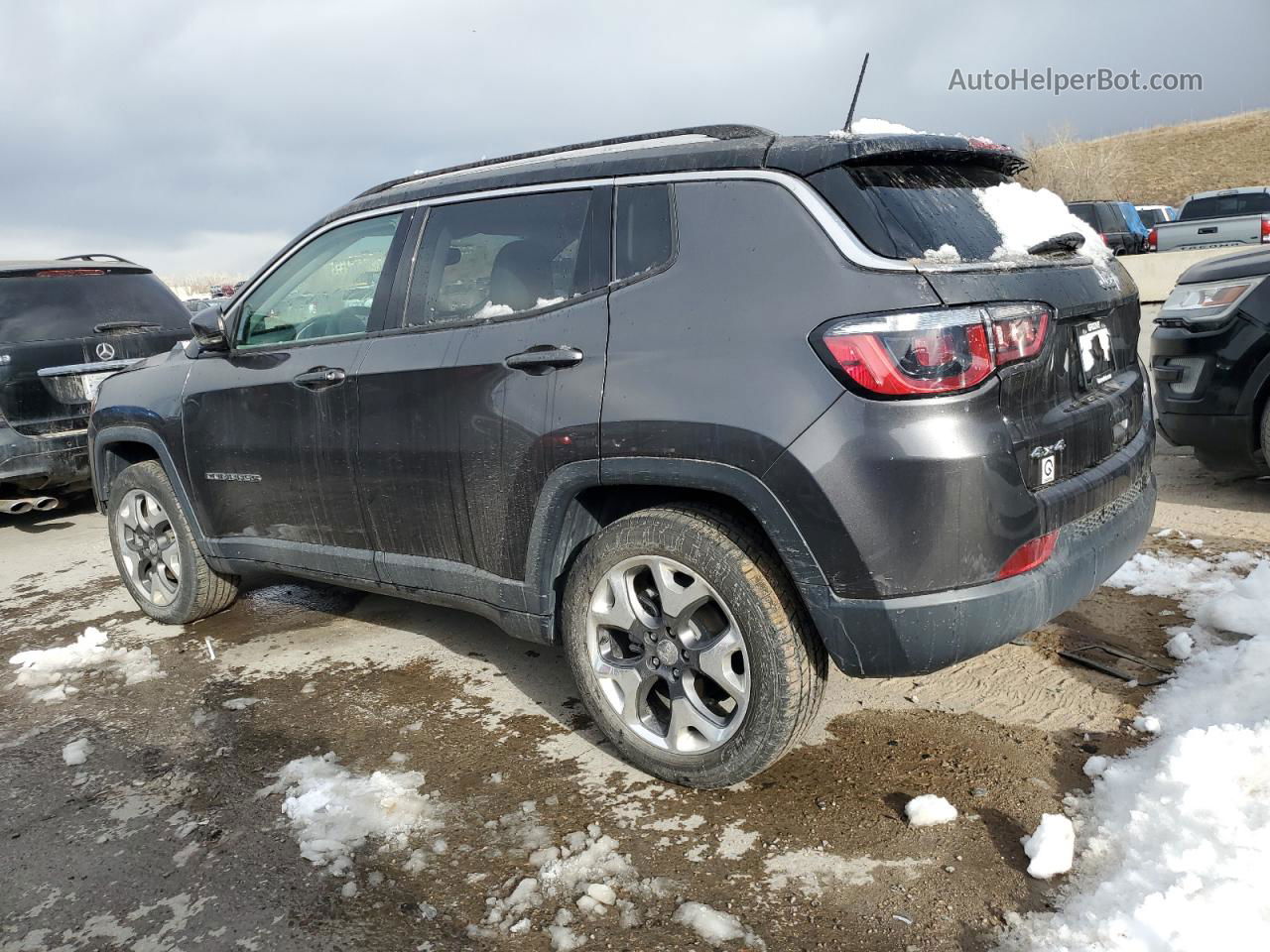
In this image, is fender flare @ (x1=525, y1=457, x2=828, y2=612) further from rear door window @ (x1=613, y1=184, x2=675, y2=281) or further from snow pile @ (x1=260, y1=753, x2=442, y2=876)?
snow pile @ (x1=260, y1=753, x2=442, y2=876)

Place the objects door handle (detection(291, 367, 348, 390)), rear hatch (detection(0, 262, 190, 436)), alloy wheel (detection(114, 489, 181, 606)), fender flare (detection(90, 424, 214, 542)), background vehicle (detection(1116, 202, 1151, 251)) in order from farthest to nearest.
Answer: background vehicle (detection(1116, 202, 1151, 251)) → rear hatch (detection(0, 262, 190, 436)) → alloy wheel (detection(114, 489, 181, 606)) → fender flare (detection(90, 424, 214, 542)) → door handle (detection(291, 367, 348, 390))

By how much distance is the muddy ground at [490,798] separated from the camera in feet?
7.77

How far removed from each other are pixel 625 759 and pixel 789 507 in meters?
1.11

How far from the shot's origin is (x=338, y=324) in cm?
374

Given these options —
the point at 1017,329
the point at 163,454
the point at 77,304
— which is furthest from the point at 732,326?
the point at 77,304

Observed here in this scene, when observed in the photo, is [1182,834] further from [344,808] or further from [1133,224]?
[1133,224]

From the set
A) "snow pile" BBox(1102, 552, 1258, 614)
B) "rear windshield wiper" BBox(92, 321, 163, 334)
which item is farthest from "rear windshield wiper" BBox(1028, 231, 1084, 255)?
"rear windshield wiper" BBox(92, 321, 163, 334)

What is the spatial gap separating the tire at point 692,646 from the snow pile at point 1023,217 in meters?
1.18

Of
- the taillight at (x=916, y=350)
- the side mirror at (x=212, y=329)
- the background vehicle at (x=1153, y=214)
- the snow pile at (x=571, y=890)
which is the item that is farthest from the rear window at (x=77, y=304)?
the background vehicle at (x=1153, y=214)

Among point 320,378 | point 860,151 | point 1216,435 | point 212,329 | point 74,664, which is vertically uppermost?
point 860,151

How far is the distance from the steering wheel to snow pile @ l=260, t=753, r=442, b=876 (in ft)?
5.24

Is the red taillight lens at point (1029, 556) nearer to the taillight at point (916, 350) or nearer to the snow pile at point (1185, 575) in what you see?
the taillight at point (916, 350)

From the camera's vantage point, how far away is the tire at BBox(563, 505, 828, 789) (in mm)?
2637

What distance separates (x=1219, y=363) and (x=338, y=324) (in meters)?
4.56
